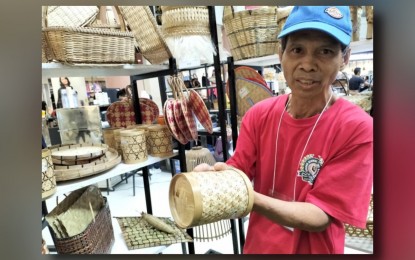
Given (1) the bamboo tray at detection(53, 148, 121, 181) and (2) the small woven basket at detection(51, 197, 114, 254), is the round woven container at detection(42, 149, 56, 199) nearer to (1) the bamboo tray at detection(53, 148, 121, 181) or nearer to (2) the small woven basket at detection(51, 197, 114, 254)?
A: (1) the bamboo tray at detection(53, 148, 121, 181)

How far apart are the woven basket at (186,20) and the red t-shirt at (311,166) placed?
435 millimetres

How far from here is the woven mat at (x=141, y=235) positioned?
1.33 meters

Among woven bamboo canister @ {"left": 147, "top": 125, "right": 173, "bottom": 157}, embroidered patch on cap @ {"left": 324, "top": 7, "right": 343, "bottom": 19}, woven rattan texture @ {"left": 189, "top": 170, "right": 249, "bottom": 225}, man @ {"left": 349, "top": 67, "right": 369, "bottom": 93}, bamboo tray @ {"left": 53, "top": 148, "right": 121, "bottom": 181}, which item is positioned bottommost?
woven rattan texture @ {"left": 189, "top": 170, "right": 249, "bottom": 225}

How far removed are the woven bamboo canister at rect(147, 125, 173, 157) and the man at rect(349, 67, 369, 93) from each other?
2.58 ft

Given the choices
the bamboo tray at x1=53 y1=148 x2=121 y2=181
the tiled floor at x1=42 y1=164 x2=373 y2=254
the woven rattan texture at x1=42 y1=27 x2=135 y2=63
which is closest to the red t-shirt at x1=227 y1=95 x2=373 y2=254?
the tiled floor at x1=42 y1=164 x2=373 y2=254

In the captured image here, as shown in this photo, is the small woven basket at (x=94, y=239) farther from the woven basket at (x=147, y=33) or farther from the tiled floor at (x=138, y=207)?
the woven basket at (x=147, y=33)

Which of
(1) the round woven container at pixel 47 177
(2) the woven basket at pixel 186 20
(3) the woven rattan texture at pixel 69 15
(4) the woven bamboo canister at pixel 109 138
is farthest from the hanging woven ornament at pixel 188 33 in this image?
(1) the round woven container at pixel 47 177

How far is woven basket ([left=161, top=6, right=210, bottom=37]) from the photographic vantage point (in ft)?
4.39

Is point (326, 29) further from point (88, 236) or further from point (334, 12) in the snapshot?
point (88, 236)

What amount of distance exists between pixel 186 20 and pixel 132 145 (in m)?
0.59

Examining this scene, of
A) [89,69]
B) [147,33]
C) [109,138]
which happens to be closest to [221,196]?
[109,138]
